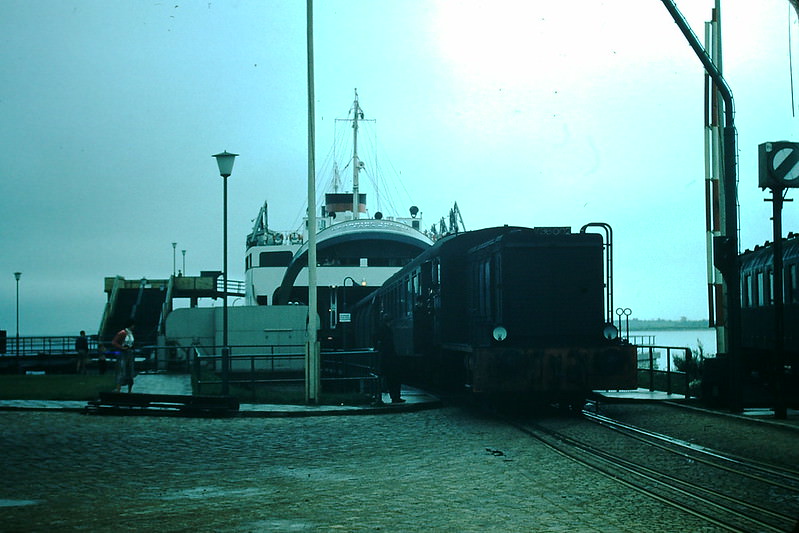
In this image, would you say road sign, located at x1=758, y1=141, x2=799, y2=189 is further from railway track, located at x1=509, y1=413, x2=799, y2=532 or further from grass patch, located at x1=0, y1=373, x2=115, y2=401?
grass patch, located at x1=0, y1=373, x2=115, y2=401

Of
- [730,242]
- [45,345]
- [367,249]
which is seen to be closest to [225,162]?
[730,242]

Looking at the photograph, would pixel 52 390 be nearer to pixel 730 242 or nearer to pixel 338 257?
pixel 730 242

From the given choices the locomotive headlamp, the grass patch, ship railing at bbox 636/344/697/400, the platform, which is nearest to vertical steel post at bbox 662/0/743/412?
the locomotive headlamp

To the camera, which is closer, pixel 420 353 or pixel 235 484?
pixel 235 484

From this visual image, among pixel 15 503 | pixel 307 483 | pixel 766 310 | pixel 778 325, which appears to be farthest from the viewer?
pixel 766 310

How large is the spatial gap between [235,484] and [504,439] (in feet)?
15.8

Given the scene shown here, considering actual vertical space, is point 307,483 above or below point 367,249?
below

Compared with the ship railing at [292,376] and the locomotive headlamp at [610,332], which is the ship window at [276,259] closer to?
the ship railing at [292,376]

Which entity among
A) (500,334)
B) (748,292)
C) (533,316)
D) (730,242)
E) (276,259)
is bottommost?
(500,334)

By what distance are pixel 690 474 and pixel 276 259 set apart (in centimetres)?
6208

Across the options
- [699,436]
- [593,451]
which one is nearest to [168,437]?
[593,451]

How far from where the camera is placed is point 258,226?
8231 centimetres

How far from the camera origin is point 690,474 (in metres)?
10.2

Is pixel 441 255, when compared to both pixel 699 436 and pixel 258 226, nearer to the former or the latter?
pixel 699 436
